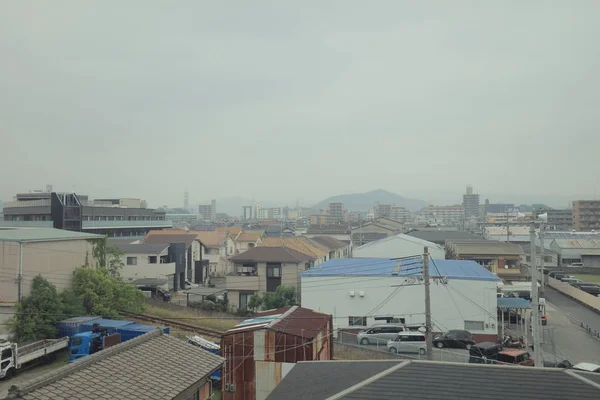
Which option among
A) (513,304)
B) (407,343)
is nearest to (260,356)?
(407,343)

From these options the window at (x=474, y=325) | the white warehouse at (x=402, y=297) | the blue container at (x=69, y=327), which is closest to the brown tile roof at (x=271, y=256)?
the white warehouse at (x=402, y=297)

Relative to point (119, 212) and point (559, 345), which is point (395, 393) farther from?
point (119, 212)

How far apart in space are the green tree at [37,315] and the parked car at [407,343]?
11383 millimetres

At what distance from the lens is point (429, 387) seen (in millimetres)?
6789

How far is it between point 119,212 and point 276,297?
1211 inches

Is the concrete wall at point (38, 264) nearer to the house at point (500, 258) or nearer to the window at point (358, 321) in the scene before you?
the window at point (358, 321)

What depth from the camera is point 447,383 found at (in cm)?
686

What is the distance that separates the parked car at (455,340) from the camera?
17.0 meters

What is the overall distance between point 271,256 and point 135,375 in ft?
65.2

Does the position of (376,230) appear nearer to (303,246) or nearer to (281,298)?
(303,246)

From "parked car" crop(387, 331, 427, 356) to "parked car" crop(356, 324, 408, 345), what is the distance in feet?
2.58

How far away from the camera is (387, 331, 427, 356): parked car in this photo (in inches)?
633

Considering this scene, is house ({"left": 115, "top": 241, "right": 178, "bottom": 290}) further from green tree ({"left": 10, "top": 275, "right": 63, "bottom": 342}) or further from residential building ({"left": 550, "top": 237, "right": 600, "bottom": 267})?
residential building ({"left": 550, "top": 237, "right": 600, "bottom": 267})

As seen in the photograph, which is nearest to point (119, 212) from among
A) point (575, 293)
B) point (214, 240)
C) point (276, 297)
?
point (214, 240)
